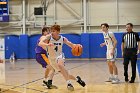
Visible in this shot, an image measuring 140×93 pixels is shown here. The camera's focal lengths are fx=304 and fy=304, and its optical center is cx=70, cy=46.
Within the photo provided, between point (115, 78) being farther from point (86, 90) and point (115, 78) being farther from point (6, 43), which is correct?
point (6, 43)

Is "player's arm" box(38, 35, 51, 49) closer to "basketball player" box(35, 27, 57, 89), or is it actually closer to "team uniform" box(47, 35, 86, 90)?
"team uniform" box(47, 35, 86, 90)

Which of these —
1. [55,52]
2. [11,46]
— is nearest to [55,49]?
[55,52]

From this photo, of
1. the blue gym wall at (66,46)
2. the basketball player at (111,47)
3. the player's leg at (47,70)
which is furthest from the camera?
the blue gym wall at (66,46)

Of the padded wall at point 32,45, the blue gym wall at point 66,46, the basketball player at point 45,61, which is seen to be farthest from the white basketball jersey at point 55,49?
the padded wall at point 32,45

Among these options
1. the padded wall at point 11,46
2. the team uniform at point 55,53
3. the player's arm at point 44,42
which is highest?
the player's arm at point 44,42

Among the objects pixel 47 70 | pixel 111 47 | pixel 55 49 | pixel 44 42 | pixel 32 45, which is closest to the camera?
pixel 44 42

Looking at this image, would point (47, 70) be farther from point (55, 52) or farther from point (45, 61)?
point (55, 52)

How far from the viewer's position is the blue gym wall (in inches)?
938

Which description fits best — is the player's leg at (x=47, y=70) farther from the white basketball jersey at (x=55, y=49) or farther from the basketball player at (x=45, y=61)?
the white basketball jersey at (x=55, y=49)

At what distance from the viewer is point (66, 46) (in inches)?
945

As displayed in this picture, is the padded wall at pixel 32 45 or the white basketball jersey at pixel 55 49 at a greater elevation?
the white basketball jersey at pixel 55 49

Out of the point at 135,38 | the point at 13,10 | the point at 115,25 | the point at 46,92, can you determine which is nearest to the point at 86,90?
the point at 46,92

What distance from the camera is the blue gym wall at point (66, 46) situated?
2383cm

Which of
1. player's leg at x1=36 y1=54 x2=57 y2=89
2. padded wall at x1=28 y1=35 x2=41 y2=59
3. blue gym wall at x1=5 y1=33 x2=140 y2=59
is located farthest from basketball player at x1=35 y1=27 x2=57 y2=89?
padded wall at x1=28 y1=35 x2=41 y2=59
